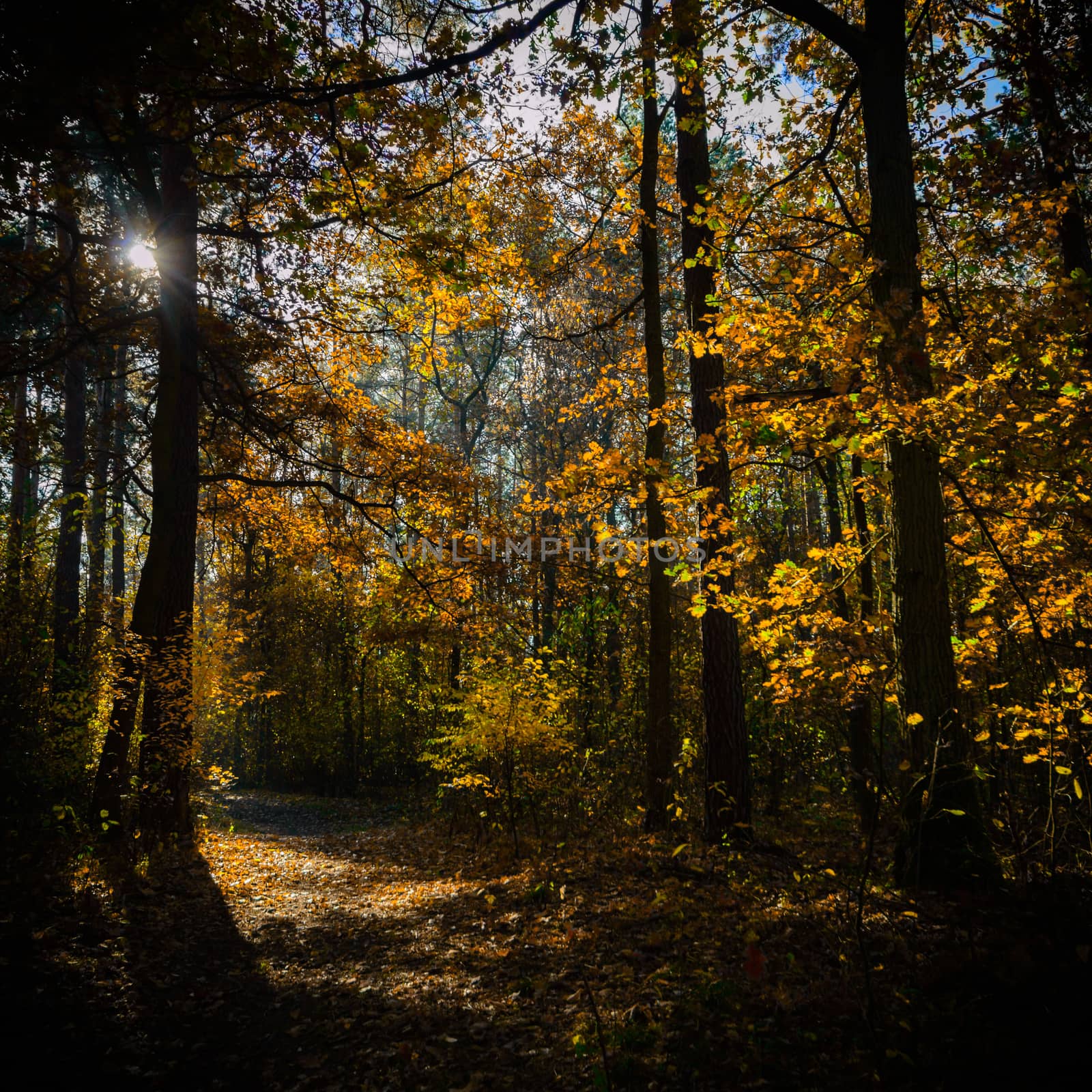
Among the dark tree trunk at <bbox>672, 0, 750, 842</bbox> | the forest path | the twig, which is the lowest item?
the forest path

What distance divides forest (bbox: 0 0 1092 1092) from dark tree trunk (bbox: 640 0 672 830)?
2.2 inches

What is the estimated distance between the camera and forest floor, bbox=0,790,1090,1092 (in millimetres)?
3010

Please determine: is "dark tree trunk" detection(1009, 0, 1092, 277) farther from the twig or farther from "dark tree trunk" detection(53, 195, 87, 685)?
"dark tree trunk" detection(53, 195, 87, 685)

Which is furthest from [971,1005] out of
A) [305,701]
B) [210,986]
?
[305,701]

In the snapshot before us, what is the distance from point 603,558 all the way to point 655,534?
0.69m

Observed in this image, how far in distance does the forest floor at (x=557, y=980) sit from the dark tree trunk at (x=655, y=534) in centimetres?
109

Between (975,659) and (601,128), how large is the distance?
25.5 ft

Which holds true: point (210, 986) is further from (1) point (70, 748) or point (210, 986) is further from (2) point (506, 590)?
(2) point (506, 590)

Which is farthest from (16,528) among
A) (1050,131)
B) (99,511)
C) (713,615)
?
(1050,131)

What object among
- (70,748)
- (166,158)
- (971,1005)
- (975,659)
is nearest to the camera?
(971,1005)

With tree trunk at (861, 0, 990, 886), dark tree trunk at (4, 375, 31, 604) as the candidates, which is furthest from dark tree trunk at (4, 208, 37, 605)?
tree trunk at (861, 0, 990, 886)

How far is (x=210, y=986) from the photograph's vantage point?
4574 mm

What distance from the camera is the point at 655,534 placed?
802 cm

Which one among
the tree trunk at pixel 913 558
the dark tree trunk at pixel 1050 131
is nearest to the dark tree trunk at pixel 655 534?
the tree trunk at pixel 913 558
